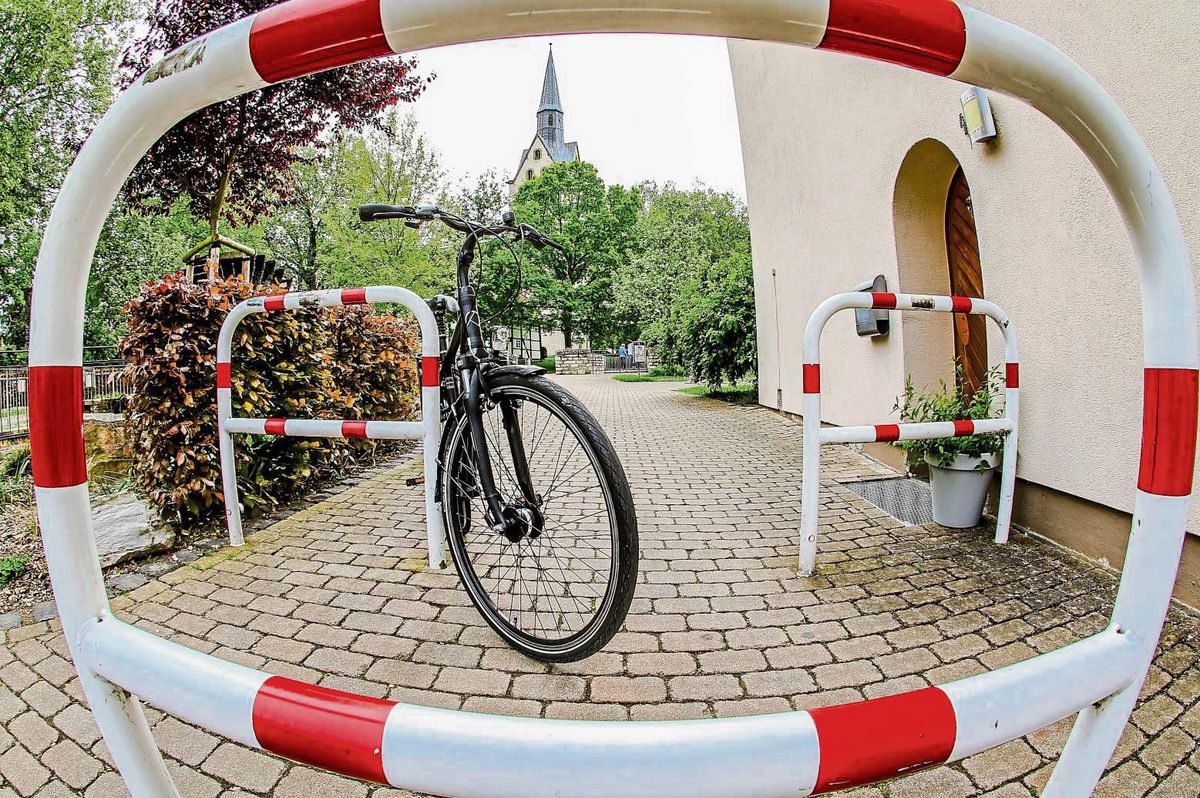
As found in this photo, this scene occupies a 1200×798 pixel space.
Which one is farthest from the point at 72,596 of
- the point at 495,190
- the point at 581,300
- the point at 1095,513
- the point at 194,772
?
the point at 495,190

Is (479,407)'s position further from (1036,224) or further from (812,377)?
(1036,224)

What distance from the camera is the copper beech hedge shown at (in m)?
3.24

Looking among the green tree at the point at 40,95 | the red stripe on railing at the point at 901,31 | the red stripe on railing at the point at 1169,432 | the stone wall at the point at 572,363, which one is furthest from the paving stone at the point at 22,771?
the stone wall at the point at 572,363

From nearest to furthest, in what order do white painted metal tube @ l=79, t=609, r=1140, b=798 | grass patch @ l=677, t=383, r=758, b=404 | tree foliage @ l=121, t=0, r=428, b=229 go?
white painted metal tube @ l=79, t=609, r=1140, b=798 → tree foliage @ l=121, t=0, r=428, b=229 → grass patch @ l=677, t=383, r=758, b=404

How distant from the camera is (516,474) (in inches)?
80.6

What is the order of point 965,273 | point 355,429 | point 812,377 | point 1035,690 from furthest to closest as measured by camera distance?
1. point 965,273
2. point 355,429
3. point 812,377
4. point 1035,690

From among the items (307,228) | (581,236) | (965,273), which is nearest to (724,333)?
(965,273)

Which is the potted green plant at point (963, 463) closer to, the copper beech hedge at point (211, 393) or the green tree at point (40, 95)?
the copper beech hedge at point (211, 393)

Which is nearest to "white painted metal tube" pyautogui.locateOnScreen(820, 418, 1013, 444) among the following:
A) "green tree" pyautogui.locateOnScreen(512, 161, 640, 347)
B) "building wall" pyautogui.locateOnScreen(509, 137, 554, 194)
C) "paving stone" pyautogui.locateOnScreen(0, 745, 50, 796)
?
"paving stone" pyautogui.locateOnScreen(0, 745, 50, 796)

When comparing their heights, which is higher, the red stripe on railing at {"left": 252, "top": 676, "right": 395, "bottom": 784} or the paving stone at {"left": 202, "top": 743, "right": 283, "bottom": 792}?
the red stripe on railing at {"left": 252, "top": 676, "right": 395, "bottom": 784}

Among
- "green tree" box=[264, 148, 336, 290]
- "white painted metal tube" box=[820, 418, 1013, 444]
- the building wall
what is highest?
the building wall

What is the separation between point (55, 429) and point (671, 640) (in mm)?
1872

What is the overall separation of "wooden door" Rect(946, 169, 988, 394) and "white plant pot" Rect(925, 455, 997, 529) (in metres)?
1.50

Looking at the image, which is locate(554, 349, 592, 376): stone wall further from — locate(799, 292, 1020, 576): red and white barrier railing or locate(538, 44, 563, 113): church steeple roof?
locate(538, 44, 563, 113): church steeple roof
